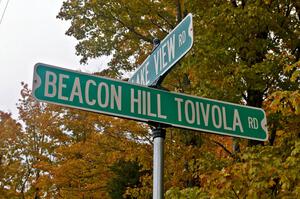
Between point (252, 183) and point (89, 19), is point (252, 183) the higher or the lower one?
the lower one

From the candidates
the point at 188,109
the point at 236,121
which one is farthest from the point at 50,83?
the point at 236,121

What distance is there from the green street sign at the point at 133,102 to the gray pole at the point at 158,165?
96 millimetres

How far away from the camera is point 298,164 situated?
452 cm

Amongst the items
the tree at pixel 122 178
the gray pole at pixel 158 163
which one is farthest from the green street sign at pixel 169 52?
the tree at pixel 122 178

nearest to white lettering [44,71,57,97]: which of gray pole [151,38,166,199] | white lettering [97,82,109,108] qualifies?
white lettering [97,82,109,108]

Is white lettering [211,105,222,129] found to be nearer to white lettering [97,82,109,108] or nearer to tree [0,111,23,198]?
white lettering [97,82,109,108]

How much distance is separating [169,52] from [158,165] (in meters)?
0.80

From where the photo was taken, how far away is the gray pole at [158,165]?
2.70 metres

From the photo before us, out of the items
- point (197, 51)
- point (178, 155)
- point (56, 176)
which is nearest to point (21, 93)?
point (56, 176)

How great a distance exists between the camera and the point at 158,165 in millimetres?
2756

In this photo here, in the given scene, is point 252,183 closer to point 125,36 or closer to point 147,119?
point 147,119

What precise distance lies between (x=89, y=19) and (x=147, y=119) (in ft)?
31.4

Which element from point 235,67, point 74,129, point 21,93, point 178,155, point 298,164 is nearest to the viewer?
point 298,164

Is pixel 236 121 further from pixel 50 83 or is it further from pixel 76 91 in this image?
pixel 50 83
